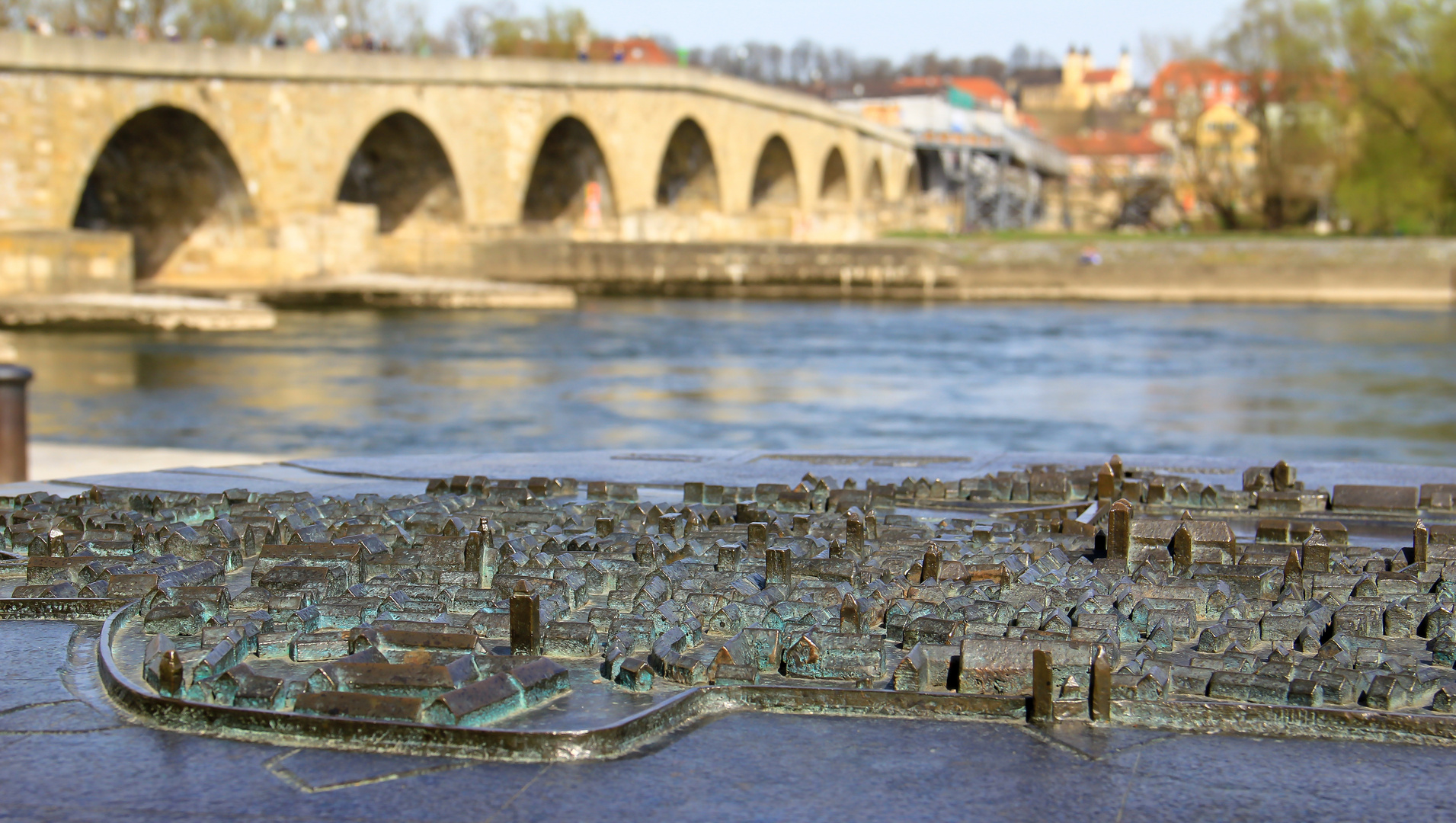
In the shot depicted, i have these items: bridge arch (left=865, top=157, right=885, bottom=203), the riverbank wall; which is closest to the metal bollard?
the riverbank wall

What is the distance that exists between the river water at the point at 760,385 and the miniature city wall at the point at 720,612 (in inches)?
108

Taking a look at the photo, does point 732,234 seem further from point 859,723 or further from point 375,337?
point 859,723

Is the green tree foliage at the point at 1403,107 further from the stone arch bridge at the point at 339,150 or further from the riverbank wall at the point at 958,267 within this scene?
the stone arch bridge at the point at 339,150

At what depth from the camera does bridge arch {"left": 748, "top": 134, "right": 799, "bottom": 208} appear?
50.6 m

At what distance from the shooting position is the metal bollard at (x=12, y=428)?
677 cm

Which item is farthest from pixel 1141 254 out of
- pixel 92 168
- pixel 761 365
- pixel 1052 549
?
pixel 1052 549

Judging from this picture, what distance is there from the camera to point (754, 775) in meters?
2.69

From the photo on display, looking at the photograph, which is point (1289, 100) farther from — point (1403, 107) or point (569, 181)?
point (569, 181)

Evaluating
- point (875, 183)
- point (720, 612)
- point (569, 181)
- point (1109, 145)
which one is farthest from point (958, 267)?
point (1109, 145)

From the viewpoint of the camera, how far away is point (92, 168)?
1222 inches

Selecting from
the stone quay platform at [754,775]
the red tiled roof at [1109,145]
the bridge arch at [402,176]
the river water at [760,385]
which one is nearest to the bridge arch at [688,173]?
the bridge arch at [402,176]

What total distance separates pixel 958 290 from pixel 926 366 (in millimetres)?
14368

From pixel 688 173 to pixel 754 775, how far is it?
140 feet

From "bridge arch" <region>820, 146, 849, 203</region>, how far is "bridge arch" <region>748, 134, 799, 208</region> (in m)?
3.29
